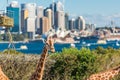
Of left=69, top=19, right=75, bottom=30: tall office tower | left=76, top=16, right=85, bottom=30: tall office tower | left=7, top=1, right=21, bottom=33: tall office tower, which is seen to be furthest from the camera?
left=76, top=16, right=85, bottom=30: tall office tower

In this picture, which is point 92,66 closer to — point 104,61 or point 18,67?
point 104,61

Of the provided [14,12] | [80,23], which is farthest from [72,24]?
[14,12]

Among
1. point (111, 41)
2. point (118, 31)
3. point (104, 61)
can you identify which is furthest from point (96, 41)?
point (104, 61)

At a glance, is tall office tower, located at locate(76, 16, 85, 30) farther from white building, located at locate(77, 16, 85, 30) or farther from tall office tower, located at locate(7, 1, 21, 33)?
tall office tower, located at locate(7, 1, 21, 33)

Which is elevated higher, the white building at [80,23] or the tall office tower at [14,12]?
the tall office tower at [14,12]

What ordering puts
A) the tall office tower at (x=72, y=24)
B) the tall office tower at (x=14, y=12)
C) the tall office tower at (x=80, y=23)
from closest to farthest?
the tall office tower at (x=14, y=12) < the tall office tower at (x=72, y=24) < the tall office tower at (x=80, y=23)

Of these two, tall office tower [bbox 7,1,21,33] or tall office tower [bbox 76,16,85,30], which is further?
tall office tower [bbox 76,16,85,30]

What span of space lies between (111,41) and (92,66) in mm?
124532

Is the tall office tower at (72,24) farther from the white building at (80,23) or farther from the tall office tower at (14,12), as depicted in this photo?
the tall office tower at (14,12)

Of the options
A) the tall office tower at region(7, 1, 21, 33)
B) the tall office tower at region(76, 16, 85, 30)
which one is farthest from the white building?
the tall office tower at region(7, 1, 21, 33)

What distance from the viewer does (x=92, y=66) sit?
637 inches

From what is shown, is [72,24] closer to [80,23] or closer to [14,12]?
[80,23]

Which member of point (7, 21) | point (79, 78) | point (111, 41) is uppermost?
Answer: point (7, 21)

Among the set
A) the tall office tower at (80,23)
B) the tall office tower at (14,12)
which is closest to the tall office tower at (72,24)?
the tall office tower at (80,23)
